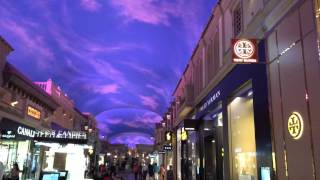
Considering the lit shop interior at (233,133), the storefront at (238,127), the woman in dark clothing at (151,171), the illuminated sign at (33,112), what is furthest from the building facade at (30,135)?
the woman in dark clothing at (151,171)

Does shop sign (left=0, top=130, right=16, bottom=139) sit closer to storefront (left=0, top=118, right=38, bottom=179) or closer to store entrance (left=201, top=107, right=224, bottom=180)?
storefront (left=0, top=118, right=38, bottom=179)

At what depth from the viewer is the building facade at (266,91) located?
22.2 feet

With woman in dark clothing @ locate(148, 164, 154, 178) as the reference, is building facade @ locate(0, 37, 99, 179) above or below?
above

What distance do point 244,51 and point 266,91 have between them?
1069 millimetres

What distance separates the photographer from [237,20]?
12.0 metres

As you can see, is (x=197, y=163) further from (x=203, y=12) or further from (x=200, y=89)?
(x=203, y=12)

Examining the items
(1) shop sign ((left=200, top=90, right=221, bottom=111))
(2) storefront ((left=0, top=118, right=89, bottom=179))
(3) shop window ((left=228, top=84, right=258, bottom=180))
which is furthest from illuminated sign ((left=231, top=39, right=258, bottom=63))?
(2) storefront ((left=0, top=118, right=89, bottom=179))

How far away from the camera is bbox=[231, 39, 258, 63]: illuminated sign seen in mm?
8758

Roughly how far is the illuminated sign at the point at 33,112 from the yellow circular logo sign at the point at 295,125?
50.3ft

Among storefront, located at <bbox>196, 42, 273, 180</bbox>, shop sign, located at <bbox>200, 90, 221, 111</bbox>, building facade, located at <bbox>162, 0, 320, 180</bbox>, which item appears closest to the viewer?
building facade, located at <bbox>162, 0, 320, 180</bbox>

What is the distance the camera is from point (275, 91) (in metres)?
8.25

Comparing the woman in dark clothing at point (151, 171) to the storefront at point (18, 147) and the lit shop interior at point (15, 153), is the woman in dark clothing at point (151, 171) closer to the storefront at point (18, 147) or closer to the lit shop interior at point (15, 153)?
the storefront at point (18, 147)

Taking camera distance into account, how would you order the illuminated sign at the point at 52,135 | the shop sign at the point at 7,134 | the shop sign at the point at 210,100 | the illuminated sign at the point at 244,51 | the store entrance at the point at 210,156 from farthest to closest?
the illuminated sign at the point at 52,135
the store entrance at the point at 210,156
the shop sign at the point at 7,134
the shop sign at the point at 210,100
the illuminated sign at the point at 244,51

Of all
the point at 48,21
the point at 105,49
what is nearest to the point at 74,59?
the point at 105,49
